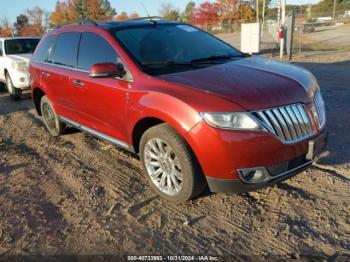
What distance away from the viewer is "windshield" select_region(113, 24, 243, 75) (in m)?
4.14

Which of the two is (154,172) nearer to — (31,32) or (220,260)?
(220,260)

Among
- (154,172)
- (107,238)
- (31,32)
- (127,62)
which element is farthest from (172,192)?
Answer: (31,32)

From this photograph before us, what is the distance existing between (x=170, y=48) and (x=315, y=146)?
1979 millimetres

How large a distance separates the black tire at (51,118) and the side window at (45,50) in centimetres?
66

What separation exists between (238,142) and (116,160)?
2.42m

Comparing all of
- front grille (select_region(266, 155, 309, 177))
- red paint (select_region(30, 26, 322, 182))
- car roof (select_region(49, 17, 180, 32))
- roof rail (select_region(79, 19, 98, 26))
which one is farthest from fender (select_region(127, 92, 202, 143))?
roof rail (select_region(79, 19, 98, 26))

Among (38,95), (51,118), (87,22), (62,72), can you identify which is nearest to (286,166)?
(87,22)

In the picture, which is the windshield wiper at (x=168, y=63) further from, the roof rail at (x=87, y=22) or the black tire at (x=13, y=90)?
the black tire at (x=13, y=90)

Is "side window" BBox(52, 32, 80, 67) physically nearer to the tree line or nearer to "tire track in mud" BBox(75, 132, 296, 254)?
"tire track in mud" BBox(75, 132, 296, 254)

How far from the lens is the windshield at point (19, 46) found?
451 inches

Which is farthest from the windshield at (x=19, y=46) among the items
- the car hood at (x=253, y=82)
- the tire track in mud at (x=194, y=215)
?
the car hood at (x=253, y=82)

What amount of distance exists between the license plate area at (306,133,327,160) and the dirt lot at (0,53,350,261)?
49cm

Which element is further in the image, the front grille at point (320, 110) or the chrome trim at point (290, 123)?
the front grille at point (320, 110)

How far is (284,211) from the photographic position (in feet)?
11.8
